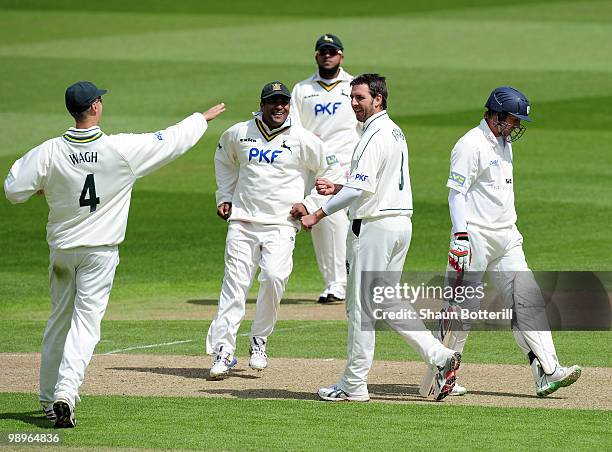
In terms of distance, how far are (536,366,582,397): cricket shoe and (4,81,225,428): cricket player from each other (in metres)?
3.32

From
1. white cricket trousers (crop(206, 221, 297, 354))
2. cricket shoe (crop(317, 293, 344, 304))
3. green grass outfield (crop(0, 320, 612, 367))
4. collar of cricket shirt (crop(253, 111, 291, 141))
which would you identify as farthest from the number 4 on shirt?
cricket shoe (crop(317, 293, 344, 304))

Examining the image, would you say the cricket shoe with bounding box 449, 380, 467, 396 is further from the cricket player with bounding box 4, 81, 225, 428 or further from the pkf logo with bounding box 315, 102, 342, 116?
the pkf logo with bounding box 315, 102, 342, 116

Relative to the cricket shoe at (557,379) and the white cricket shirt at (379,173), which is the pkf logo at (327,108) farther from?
the cricket shoe at (557,379)

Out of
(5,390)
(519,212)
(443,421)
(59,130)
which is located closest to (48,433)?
(5,390)

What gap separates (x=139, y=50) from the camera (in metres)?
37.6

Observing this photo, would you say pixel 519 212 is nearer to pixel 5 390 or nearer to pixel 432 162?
pixel 432 162

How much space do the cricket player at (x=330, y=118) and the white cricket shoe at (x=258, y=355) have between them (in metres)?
3.90

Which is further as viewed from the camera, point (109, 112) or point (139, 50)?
point (139, 50)

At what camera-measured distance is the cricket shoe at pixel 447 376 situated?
9820 millimetres

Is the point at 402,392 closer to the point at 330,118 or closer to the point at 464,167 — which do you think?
the point at 464,167

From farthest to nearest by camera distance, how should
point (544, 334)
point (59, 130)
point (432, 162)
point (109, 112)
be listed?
point (109, 112) < point (59, 130) < point (432, 162) < point (544, 334)

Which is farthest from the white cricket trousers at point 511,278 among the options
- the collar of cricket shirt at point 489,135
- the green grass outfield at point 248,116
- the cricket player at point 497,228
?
the green grass outfield at point 248,116

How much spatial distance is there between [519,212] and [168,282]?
628 cm

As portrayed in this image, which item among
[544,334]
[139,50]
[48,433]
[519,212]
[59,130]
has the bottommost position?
[48,433]
